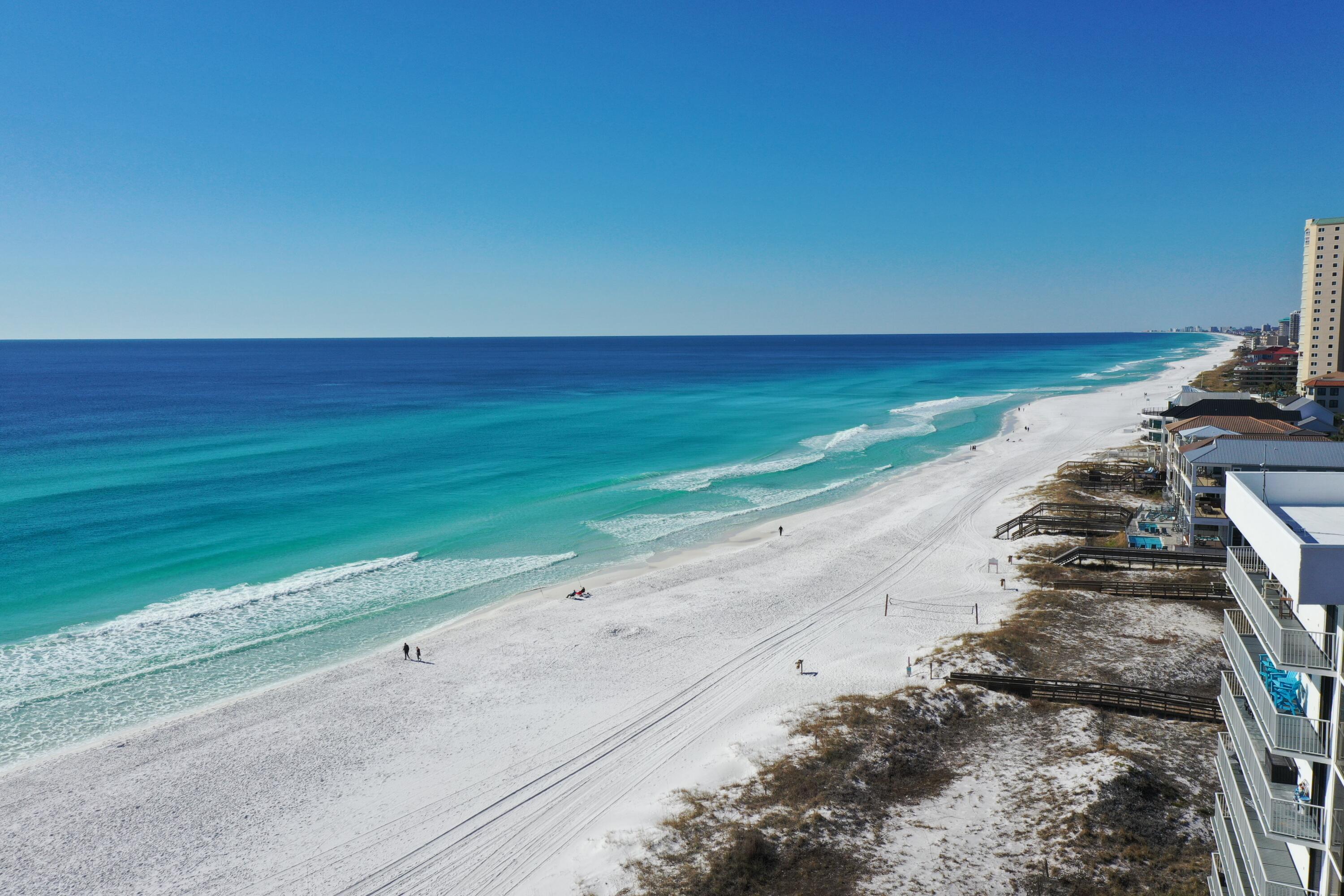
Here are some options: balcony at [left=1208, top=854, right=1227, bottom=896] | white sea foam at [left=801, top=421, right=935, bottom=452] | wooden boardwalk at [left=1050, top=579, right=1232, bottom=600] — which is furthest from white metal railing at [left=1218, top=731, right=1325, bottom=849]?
white sea foam at [left=801, top=421, right=935, bottom=452]

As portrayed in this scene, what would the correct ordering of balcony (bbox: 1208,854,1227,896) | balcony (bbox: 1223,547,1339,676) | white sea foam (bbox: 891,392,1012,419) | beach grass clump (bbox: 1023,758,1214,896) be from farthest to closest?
1. white sea foam (bbox: 891,392,1012,419)
2. beach grass clump (bbox: 1023,758,1214,896)
3. balcony (bbox: 1208,854,1227,896)
4. balcony (bbox: 1223,547,1339,676)

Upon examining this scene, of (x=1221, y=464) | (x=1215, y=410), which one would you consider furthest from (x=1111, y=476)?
(x=1221, y=464)

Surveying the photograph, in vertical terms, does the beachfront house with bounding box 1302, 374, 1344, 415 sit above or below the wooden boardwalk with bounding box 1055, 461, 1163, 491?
above

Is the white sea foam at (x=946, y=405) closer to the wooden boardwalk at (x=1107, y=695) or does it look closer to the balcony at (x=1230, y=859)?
the wooden boardwalk at (x=1107, y=695)

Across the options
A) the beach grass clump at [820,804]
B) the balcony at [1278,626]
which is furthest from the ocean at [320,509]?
the balcony at [1278,626]

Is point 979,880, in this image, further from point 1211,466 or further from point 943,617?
point 1211,466

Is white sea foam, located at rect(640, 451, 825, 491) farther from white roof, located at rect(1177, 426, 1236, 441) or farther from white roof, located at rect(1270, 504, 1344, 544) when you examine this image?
white roof, located at rect(1270, 504, 1344, 544)

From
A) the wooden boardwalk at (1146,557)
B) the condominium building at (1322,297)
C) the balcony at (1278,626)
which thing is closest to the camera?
the balcony at (1278,626)
